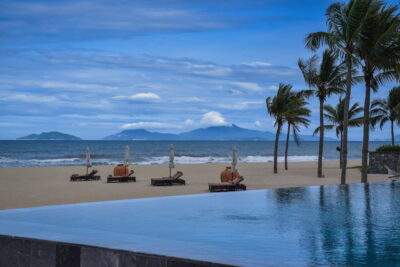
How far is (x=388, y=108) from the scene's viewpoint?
120 ft

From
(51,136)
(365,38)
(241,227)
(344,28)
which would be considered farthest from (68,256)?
(51,136)

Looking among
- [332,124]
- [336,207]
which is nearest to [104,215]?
[336,207]

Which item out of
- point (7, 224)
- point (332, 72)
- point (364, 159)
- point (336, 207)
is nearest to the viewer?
point (7, 224)

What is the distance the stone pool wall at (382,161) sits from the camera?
26.7 m

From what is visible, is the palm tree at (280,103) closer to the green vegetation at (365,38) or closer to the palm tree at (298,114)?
the palm tree at (298,114)

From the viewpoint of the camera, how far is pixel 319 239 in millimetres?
7383

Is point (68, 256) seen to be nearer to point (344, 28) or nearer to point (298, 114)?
point (344, 28)

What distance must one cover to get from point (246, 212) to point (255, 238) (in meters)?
2.74

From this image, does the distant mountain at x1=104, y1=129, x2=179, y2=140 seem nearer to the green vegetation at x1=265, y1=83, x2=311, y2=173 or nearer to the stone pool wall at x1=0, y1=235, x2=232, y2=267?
the green vegetation at x1=265, y1=83, x2=311, y2=173

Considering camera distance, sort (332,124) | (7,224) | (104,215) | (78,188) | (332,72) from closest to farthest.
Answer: (7,224) < (104,215) < (78,188) < (332,72) < (332,124)

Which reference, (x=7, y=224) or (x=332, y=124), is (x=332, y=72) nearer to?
(x=332, y=124)

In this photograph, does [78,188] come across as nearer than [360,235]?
No

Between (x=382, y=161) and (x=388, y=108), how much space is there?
10413mm

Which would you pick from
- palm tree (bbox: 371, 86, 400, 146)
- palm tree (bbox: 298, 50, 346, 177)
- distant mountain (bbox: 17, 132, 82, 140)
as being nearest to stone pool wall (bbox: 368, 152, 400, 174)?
palm tree (bbox: 298, 50, 346, 177)
